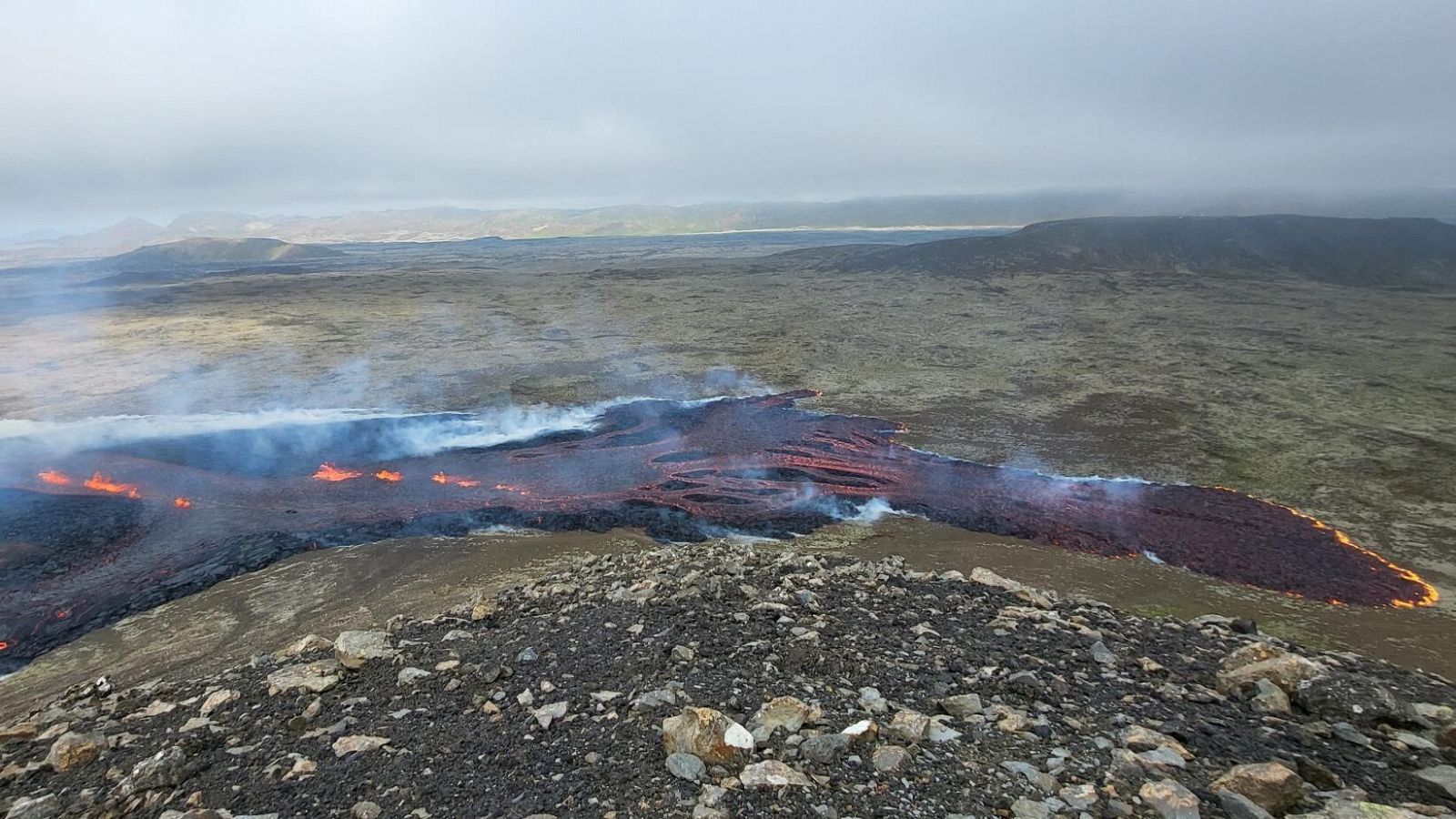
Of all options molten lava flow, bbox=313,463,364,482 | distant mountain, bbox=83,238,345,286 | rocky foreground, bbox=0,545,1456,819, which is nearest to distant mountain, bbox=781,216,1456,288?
molten lava flow, bbox=313,463,364,482

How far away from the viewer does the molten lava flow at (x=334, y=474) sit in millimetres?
17578

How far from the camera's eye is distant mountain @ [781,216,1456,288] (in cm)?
6334

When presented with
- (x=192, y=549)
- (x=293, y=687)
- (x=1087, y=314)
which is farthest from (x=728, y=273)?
(x=293, y=687)

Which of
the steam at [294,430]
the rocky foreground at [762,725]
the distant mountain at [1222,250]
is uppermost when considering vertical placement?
the distant mountain at [1222,250]

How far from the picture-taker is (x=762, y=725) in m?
5.81

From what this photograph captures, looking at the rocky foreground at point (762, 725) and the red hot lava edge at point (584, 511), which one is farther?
the red hot lava edge at point (584, 511)

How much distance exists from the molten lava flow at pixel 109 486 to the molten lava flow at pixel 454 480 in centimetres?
637

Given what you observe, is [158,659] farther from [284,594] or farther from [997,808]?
[997,808]

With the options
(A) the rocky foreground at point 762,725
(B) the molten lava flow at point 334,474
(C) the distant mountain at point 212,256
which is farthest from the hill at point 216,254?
(A) the rocky foreground at point 762,725

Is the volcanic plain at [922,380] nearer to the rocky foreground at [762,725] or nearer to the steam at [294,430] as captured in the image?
the steam at [294,430]

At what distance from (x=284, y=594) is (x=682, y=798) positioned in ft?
31.0

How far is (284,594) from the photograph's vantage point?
11594mm

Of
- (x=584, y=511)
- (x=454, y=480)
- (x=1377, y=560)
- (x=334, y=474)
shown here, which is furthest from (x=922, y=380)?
(x=334, y=474)

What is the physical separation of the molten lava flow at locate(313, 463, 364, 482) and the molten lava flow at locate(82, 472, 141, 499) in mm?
3612
